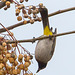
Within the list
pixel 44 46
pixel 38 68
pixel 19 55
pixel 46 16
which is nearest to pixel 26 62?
pixel 19 55

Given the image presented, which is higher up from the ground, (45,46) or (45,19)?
(45,19)

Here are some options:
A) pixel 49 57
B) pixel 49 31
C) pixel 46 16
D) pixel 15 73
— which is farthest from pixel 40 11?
pixel 15 73

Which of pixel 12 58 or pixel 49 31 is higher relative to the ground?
pixel 12 58

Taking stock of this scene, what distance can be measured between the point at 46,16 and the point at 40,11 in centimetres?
4

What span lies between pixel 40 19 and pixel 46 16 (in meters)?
0.09

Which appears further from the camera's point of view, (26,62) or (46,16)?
(46,16)

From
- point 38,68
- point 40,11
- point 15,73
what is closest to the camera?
point 15,73

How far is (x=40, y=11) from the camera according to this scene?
142 cm

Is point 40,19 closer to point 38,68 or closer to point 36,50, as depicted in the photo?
point 36,50

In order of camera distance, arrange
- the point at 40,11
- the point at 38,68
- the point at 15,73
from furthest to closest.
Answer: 1. the point at 38,68
2. the point at 40,11
3. the point at 15,73

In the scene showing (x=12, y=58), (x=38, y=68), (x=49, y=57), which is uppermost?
(x=12, y=58)

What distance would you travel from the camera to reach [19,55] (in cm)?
129

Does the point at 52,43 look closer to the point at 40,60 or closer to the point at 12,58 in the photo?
the point at 40,60

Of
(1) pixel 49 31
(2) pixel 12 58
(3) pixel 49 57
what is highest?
(2) pixel 12 58
